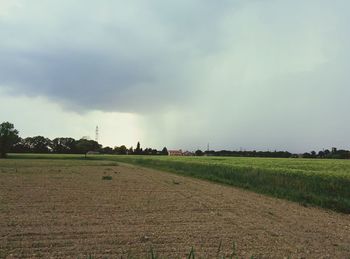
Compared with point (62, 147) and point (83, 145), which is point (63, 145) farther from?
point (83, 145)

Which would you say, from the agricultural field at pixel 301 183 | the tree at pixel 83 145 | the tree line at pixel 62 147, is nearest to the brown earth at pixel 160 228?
the agricultural field at pixel 301 183

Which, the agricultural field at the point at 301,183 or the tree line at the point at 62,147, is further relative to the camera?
the tree line at the point at 62,147

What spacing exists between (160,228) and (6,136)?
132m

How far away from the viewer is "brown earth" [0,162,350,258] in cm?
877

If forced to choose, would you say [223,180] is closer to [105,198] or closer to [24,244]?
[105,198]

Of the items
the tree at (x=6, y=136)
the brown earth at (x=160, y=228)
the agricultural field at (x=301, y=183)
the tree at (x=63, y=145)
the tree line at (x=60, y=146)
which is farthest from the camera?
the tree at (x=63, y=145)

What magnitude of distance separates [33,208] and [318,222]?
10.5 meters

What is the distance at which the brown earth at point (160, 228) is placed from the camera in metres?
8.77

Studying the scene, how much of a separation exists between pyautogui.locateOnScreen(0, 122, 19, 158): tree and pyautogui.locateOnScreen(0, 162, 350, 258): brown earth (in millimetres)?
118530

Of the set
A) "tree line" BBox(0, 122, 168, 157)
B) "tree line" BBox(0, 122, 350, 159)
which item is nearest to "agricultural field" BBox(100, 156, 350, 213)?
"tree line" BBox(0, 122, 350, 159)

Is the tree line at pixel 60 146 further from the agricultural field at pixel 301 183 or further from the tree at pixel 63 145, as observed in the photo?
the agricultural field at pixel 301 183

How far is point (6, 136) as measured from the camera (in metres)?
130

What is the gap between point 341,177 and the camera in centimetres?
2280

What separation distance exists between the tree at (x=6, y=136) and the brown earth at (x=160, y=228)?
389 ft
